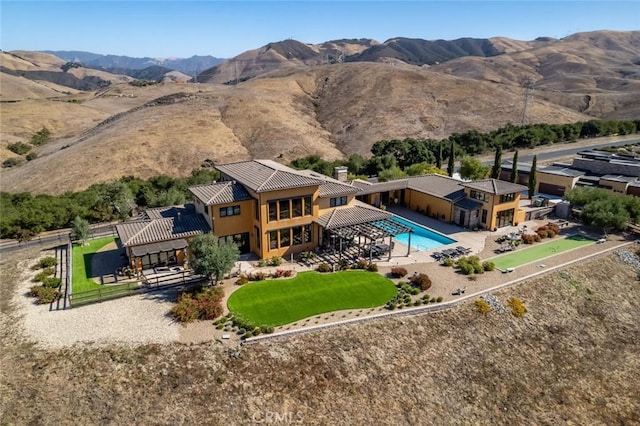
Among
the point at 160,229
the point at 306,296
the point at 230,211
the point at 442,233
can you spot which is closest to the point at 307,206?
the point at 230,211

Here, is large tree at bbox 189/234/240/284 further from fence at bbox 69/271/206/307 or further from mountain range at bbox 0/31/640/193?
mountain range at bbox 0/31/640/193

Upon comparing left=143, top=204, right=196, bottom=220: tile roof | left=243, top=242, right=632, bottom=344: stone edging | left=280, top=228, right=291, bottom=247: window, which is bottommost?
left=243, top=242, right=632, bottom=344: stone edging

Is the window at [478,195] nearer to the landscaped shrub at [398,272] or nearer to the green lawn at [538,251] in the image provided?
the green lawn at [538,251]

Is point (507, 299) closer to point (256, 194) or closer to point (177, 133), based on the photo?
point (256, 194)

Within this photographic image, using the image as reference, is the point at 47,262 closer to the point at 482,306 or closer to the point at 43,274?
the point at 43,274

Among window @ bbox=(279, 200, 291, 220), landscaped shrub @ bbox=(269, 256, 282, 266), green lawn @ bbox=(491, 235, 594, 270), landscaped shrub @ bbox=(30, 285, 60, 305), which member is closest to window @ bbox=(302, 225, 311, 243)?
window @ bbox=(279, 200, 291, 220)

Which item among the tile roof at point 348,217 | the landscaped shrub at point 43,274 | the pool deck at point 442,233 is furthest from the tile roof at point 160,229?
the pool deck at point 442,233
